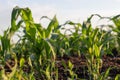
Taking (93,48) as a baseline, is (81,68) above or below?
below

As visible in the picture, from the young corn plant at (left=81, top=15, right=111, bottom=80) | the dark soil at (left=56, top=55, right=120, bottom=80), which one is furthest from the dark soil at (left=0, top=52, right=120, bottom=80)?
the young corn plant at (left=81, top=15, right=111, bottom=80)

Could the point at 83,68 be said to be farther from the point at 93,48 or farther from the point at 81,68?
the point at 93,48

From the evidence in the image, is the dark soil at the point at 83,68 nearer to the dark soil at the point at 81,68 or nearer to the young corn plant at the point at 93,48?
the dark soil at the point at 81,68

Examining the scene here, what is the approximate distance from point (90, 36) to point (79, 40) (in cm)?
28

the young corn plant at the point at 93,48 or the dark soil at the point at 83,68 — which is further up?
the young corn plant at the point at 93,48

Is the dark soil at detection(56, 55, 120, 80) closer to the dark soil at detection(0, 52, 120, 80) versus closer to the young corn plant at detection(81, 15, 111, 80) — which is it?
the dark soil at detection(0, 52, 120, 80)

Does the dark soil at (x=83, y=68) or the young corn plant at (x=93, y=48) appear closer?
the young corn plant at (x=93, y=48)

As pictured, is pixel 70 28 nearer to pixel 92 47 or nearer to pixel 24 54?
pixel 24 54

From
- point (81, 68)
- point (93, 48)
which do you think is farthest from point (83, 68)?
point (93, 48)

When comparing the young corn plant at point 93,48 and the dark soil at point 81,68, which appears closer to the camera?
the young corn plant at point 93,48

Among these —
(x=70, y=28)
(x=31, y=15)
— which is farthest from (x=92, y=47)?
(x=70, y=28)

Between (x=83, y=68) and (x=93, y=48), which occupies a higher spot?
(x=93, y=48)

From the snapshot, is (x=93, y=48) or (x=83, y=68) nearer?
(x=93, y=48)

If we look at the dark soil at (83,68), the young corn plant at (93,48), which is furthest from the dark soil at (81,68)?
the young corn plant at (93,48)
